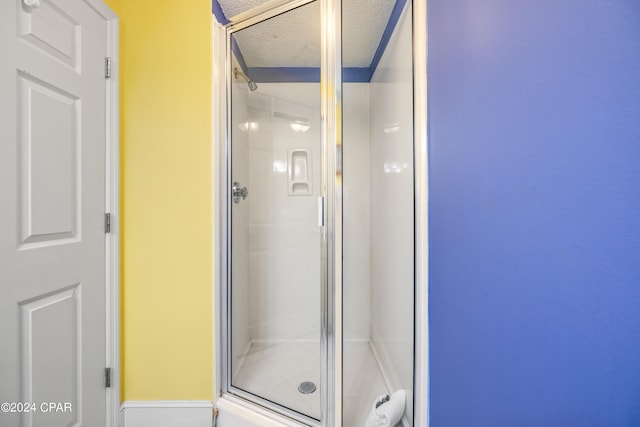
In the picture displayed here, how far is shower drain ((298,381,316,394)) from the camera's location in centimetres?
132

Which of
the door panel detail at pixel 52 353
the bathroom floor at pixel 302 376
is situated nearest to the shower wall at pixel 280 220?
the bathroom floor at pixel 302 376

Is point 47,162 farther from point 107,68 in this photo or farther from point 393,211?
point 393,211

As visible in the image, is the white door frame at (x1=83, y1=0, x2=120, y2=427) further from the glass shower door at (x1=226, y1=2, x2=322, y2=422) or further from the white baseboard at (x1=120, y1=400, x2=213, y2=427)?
the glass shower door at (x1=226, y1=2, x2=322, y2=422)

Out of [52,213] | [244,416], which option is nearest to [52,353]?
[52,213]

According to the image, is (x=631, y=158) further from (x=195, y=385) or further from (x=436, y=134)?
(x=195, y=385)

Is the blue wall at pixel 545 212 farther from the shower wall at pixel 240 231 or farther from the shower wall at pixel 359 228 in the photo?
the shower wall at pixel 240 231

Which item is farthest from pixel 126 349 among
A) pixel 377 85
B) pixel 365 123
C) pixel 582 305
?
pixel 377 85

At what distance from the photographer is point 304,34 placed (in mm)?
1343

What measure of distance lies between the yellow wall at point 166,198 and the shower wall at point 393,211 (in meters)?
1.02

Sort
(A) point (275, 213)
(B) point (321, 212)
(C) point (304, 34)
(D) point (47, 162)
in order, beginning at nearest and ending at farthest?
(D) point (47, 162) < (B) point (321, 212) < (C) point (304, 34) < (A) point (275, 213)

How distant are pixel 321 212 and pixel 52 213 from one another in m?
1.11

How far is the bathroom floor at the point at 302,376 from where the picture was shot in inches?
48.1

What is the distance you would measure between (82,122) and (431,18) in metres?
1.52

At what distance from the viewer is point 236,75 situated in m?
1.45
